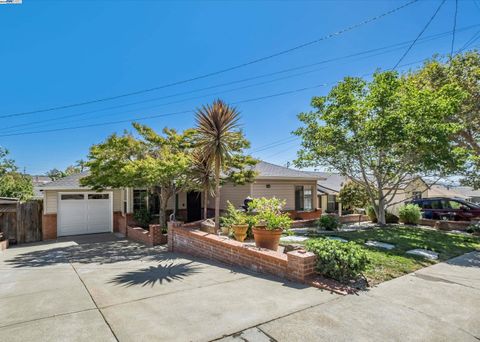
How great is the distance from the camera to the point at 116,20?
11.3 m

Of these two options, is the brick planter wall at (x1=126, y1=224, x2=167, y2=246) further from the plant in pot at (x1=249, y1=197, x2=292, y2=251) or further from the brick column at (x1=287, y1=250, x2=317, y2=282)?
the brick column at (x1=287, y1=250, x2=317, y2=282)

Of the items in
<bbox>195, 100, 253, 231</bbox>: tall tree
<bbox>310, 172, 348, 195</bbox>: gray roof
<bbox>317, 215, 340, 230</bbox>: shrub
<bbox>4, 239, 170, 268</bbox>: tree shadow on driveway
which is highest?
<bbox>195, 100, 253, 231</bbox>: tall tree

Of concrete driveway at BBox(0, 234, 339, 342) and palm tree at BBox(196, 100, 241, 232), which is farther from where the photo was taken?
palm tree at BBox(196, 100, 241, 232)

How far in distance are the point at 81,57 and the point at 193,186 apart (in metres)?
8.97

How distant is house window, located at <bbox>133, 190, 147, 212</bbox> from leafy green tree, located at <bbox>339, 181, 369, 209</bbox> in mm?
13405

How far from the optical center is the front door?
17.2 meters

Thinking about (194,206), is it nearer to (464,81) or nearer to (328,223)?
(328,223)

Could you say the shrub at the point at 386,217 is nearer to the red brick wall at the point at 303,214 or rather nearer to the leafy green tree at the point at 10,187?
the red brick wall at the point at 303,214

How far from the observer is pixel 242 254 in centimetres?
677

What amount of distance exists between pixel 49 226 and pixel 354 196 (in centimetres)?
1842

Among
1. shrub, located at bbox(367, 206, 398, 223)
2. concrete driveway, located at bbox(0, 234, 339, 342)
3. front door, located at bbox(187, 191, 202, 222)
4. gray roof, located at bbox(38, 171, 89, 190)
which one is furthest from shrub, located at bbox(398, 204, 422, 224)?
gray roof, located at bbox(38, 171, 89, 190)

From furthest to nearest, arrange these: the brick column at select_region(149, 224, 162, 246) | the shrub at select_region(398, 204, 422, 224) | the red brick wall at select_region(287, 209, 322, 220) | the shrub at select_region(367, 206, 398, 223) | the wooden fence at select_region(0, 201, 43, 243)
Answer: the red brick wall at select_region(287, 209, 322, 220) → the shrub at select_region(367, 206, 398, 223) → the shrub at select_region(398, 204, 422, 224) → the wooden fence at select_region(0, 201, 43, 243) → the brick column at select_region(149, 224, 162, 246)

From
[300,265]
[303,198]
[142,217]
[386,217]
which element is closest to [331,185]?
[303,198]

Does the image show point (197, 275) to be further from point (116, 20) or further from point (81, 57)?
point (81, 57)
